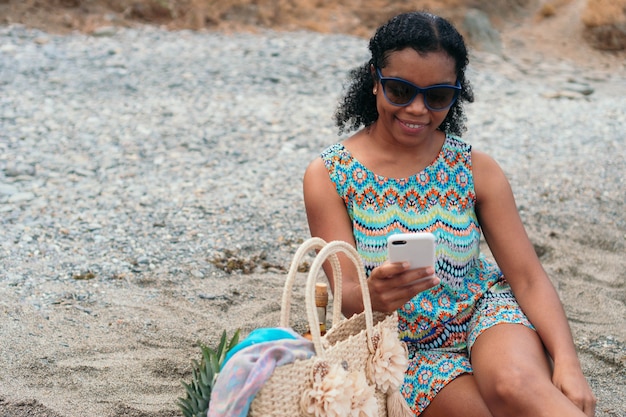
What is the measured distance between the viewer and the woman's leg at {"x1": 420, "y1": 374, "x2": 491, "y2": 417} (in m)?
2.42

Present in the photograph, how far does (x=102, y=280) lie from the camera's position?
13.8ft

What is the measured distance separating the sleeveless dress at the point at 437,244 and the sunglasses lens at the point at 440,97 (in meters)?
0.22

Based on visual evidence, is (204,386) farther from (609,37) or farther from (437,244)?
(609,37)

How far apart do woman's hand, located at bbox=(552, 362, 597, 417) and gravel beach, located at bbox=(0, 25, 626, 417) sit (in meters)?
0.95

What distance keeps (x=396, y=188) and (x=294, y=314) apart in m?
1.52

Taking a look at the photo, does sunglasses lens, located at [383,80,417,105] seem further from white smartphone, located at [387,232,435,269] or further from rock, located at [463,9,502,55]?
rock, located at [463,9,502,55]

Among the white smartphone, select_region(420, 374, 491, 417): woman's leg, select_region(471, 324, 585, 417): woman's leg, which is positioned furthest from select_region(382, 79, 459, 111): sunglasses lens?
select_region(420, 374, 491, 417): woman's leg

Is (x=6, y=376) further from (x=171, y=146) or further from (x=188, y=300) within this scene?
(x=171, y=146)

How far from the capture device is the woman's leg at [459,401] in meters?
2.42

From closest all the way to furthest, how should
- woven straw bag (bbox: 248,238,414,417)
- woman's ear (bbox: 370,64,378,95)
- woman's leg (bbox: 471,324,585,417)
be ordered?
woven straw bag (bbox: 248,238,414,417) → woman's leg (bbox: 471,324,585,417) → woman's ear (bbox: 370,64,378,95)

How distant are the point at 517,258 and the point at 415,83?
65 cm

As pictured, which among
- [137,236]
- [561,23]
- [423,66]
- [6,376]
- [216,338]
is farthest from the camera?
[561,23]

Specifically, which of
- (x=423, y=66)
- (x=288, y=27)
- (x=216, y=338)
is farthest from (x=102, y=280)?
(x=288, y=27)

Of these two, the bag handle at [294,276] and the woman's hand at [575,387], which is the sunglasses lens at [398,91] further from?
the woman's hand at [575,387]
